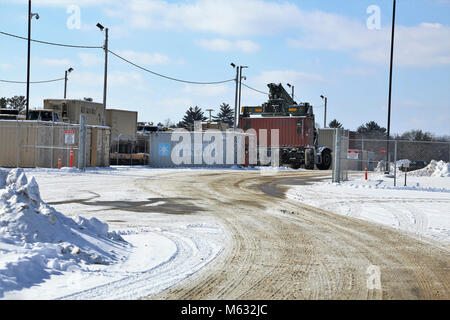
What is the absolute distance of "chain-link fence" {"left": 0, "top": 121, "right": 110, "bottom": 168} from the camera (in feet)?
92.2

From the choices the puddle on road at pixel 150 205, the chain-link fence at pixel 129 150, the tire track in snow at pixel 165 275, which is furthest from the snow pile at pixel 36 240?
the chain-link fence at pixel 129 150

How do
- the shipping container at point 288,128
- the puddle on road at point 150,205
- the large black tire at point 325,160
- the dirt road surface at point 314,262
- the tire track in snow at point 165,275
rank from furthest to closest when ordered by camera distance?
the large black tire at point 325,160 < the shipping container at point 288,128 < the puddle on road at point 150,205 < the dirt road surface at point 314,262 < the tire track in snow at point 165,275

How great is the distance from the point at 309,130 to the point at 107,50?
15.2 m

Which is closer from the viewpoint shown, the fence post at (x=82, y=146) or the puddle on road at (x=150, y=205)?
the puddle on road at (x=150, y=205)

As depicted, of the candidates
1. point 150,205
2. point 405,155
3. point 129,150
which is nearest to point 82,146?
point 129,150

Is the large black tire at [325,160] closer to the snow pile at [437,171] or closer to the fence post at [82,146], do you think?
the snow pile at [437,171]

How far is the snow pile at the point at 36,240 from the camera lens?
5730 mm

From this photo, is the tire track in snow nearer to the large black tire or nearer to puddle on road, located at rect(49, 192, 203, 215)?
puddle on road, located at rect(49, 192, 203, 215)

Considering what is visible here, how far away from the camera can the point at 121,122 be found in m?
40.4

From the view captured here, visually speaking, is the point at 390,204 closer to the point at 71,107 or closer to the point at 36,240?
the point at 36,240
